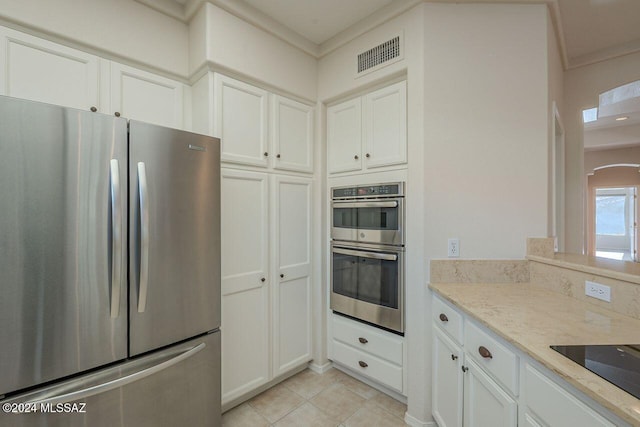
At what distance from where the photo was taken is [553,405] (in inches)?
35.8

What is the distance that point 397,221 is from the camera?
1.99 meters

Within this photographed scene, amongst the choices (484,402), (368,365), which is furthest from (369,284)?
(484,402)

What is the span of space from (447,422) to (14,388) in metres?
2.00

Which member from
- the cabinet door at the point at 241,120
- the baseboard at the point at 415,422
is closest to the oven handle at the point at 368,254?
the cabinet door at the point at 241,120

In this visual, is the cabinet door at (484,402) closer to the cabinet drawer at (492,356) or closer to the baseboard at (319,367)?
the cabinet drawer at (492,356)

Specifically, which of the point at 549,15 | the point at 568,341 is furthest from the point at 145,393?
the point at 549,15

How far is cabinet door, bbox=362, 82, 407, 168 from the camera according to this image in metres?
1.99

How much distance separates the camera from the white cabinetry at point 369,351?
204 centimetres

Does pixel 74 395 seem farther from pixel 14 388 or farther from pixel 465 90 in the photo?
pixel 465 90

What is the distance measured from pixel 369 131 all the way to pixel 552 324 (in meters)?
1.61

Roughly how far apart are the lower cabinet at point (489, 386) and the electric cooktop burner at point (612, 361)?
91 millimetres

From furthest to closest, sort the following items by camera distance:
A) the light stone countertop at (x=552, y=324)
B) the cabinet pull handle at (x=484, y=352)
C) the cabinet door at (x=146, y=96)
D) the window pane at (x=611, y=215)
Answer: the window pane at (x=611, y=215) → the cabinet door at (x=146, y=96) → the cabinet pull handle at (x=484, y=352) → the light stone countertop at (x=552, y=324)

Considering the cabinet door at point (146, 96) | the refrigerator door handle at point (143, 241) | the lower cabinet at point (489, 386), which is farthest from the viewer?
the cabinet door at point (146, 96)

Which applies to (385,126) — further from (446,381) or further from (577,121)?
(577,121)
